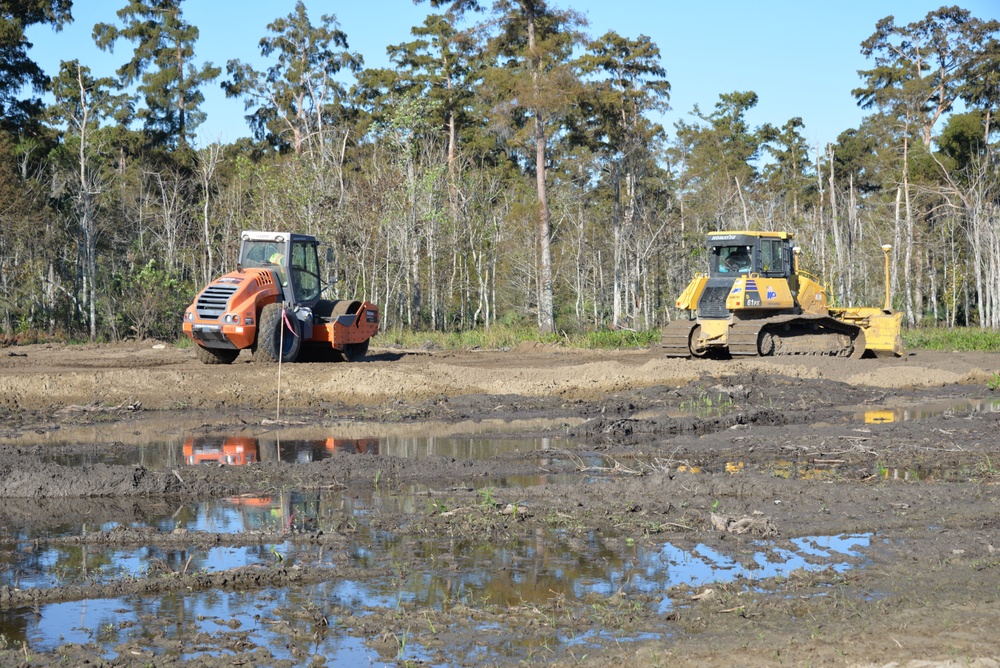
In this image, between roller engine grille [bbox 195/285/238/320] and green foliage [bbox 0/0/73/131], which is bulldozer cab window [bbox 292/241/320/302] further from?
green foliage [bbox 0/0/73/131]

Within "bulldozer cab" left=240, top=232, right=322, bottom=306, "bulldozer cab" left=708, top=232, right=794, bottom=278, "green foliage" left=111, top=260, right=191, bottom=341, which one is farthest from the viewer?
"green foliage" left=111, top=260, right=191, bottom=341

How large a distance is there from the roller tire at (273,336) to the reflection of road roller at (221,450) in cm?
565

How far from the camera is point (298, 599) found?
6.81 m

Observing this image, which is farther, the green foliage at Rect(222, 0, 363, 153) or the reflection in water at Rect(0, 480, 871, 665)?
the green foliage at Rect(222, 0, 363, 153)

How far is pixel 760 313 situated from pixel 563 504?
1612cm

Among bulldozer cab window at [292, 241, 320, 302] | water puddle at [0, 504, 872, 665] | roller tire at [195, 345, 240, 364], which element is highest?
bulldozer cab window at [292, 241, 320, 302]

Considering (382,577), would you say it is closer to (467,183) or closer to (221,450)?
(221,450)

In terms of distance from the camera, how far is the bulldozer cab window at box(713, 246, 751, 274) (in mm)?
24562

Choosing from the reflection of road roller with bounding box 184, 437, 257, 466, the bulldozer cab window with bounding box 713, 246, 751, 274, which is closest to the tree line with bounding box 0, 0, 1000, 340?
the bulldozer cab window with bounding box 713, 246, 751, 274

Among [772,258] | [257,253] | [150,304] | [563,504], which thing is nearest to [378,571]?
[563,504]

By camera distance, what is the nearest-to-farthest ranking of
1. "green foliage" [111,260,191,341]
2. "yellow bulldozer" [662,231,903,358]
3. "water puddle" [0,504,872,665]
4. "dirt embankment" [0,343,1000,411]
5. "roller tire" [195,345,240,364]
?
"water puddle" [0,504,872,665], "dirt embankment" [0,343,1000,411], "roller tire" [195,345,240,364], "yellow bulldozer" [662,231,903,358], "green foliage" [111,260,191,341]

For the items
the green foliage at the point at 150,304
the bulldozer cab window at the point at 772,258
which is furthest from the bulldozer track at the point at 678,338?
the green foliage at the point at 150,304

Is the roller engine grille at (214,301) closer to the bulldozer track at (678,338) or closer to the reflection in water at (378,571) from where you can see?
the bulldozer track at (678,338)

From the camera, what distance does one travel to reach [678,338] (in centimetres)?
2459
